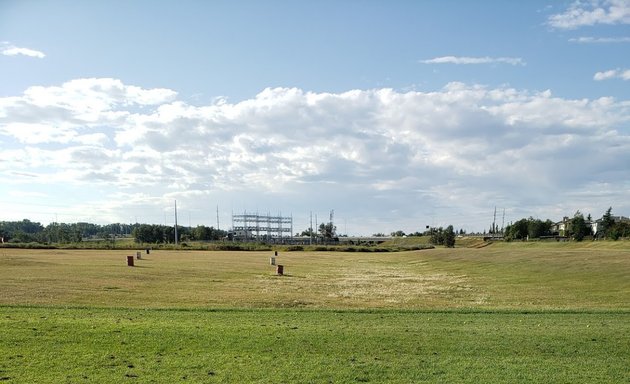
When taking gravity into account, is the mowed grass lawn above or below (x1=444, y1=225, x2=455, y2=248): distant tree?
above

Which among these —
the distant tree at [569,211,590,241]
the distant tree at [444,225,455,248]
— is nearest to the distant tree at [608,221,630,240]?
the distant tree at [569,211,590,241]

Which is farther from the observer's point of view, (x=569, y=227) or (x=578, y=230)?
(x=569, y=227)

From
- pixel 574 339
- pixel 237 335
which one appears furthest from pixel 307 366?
pixel 574 339

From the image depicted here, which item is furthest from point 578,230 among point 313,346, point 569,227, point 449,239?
point 313,346

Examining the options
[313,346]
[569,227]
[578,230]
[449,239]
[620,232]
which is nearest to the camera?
[313,346]

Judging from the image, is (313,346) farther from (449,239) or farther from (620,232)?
(449,239)

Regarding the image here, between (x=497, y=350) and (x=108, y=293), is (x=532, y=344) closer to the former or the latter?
(x=497, y=350)

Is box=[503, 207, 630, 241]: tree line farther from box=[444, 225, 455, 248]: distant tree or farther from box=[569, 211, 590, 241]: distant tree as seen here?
box=[444, 225, 455, 248]: distant tree

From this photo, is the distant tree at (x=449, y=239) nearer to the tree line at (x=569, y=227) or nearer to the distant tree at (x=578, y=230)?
the tree line at (x=569, y=227)

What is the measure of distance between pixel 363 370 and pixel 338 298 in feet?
70.4

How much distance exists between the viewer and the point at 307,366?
10.9 metres

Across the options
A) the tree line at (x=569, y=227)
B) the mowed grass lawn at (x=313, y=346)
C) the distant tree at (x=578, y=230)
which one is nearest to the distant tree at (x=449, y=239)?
the tree line at (x=569, y=227)

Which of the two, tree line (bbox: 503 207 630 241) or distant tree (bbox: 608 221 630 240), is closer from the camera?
distant tree (bbox: 608 221 630 240)

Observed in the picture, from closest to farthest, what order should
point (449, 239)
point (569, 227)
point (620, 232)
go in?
point (620, 232), point (569, 227), point (449, 239)
